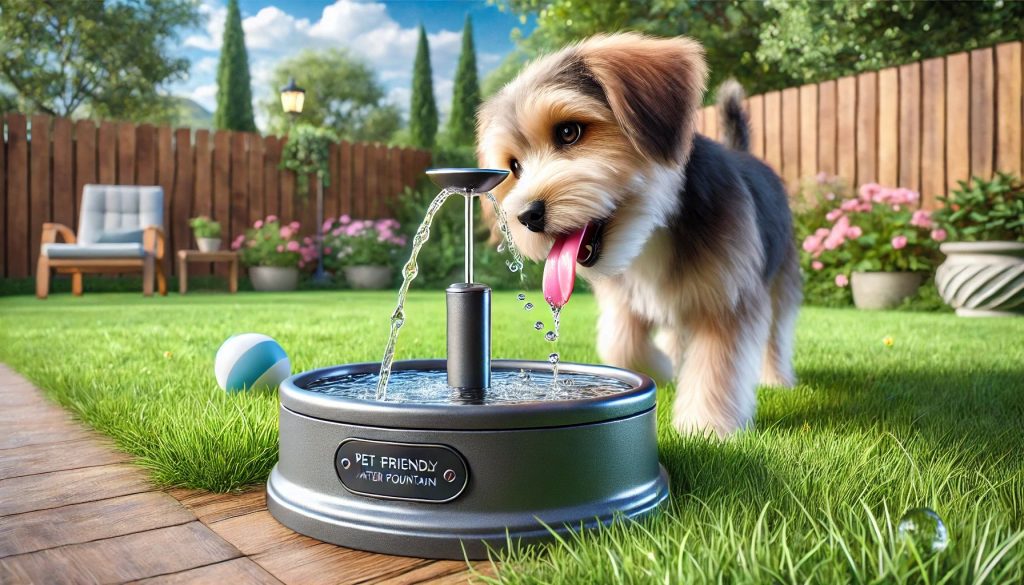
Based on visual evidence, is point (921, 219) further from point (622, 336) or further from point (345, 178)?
point (345, 178)

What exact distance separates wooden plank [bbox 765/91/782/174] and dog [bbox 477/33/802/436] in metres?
7.90

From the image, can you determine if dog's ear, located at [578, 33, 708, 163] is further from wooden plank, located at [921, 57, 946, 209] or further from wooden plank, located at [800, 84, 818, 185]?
wooden plank, located at [800, 84, 818, 185]

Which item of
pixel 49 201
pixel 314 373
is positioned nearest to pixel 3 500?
pixel 314 373

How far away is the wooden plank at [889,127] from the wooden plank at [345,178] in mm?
8773

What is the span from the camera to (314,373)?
199cm

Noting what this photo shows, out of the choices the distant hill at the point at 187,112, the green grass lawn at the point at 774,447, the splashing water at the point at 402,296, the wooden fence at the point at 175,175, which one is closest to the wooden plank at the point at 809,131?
the green grass lawn at the point at 774,447

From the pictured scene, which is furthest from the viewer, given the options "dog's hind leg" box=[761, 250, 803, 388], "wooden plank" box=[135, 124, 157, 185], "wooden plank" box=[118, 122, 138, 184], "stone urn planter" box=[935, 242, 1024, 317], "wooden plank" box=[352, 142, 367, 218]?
"wooden plank" box=[352, 142, 367, 218]

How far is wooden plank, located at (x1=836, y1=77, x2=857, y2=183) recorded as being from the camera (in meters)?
9.38

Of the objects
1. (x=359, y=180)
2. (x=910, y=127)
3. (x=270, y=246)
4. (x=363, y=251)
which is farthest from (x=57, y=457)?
(x=359, y=180)

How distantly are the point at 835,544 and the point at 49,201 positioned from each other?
12.6m

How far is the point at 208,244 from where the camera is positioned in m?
11.6

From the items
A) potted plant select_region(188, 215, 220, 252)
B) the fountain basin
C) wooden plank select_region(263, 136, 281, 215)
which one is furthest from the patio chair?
the fountain basin

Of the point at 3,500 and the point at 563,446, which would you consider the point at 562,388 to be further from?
the point at 3,500

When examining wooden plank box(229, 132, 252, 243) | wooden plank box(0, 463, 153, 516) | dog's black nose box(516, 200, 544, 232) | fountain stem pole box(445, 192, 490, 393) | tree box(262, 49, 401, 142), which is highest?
tree box(262, 49, 401, 142)
